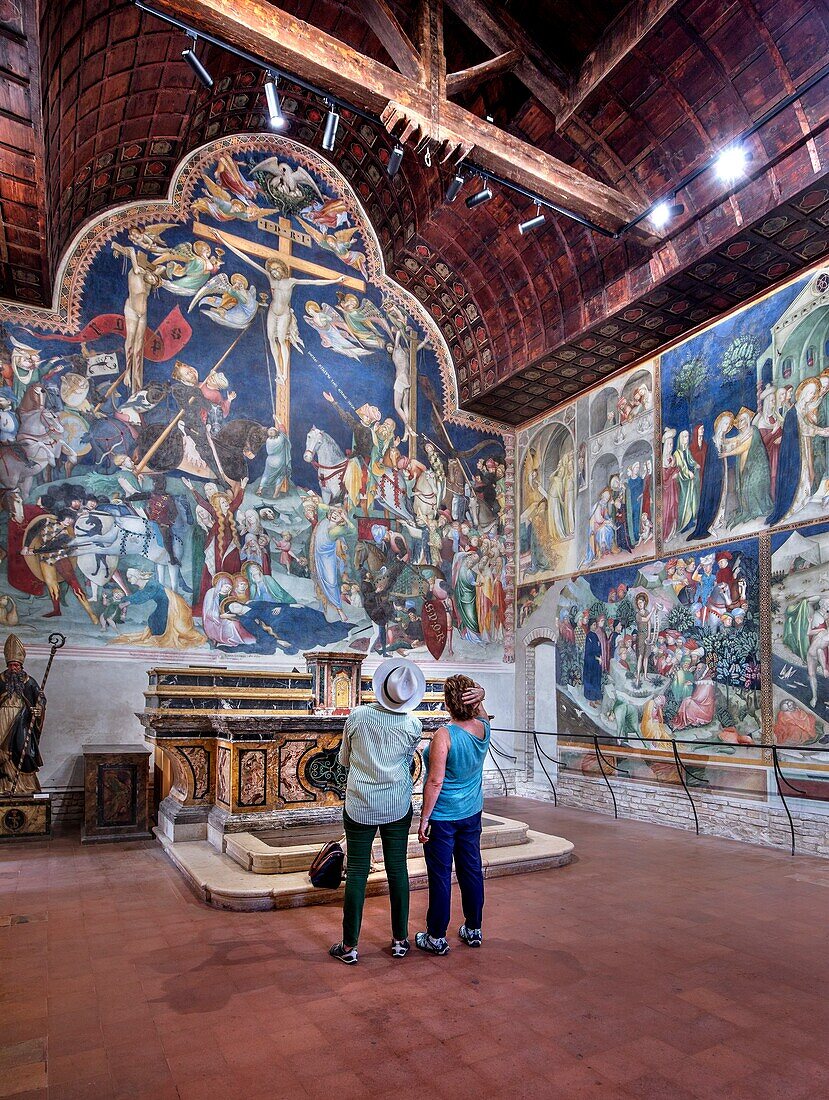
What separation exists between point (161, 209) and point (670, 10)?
846cm

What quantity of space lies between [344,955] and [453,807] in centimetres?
118

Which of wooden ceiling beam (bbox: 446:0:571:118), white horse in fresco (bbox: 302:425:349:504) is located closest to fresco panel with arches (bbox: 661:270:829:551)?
wooden ceiling beam (bbox: 446:0:571:118)

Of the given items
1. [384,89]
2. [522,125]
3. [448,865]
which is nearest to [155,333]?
[384,89]

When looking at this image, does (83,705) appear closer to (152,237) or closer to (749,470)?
(152,237)

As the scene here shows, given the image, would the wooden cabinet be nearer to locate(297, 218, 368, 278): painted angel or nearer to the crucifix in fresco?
the crucifix in fresco

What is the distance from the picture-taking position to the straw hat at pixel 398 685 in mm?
4645

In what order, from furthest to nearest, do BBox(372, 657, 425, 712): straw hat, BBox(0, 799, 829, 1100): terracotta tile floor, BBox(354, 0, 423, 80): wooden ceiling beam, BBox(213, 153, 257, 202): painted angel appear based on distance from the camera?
BBox(213, 153, 257, 202): painted angel
BBox(354, 0, 423, 80): wooden ceiling beam
BBox(372, 657, 425, 712): straw hat
BBox(0, 799, 829, 1100): terracotta tile floor

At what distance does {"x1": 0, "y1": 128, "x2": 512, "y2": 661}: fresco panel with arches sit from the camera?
36.1ft

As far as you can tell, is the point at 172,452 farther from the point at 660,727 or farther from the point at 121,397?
the point at 660,727

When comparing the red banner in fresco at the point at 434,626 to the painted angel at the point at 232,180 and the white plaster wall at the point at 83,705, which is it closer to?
the white plaster wall at the point at 83,705

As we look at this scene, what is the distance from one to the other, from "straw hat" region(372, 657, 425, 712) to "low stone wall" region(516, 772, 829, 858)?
271 inches

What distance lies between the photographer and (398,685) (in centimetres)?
464

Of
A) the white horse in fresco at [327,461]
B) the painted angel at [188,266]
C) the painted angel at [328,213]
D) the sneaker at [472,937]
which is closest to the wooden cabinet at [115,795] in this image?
the sneaker at [472,937]

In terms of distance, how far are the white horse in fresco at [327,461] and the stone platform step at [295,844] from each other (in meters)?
6.71
